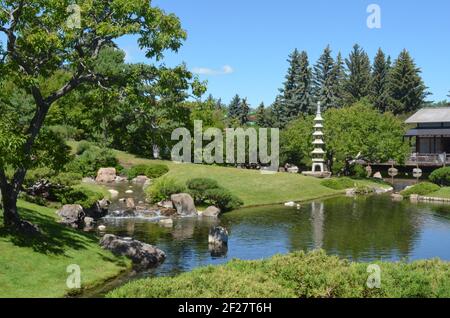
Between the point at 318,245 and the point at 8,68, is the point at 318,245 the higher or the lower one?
the lower one

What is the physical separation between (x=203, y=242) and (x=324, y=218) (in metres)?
13.5

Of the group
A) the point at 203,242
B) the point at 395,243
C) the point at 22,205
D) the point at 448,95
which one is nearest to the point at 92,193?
the point at 22,205

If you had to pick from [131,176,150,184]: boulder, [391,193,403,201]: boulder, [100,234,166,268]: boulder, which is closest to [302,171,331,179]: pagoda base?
[391,193,403,201]: boulder

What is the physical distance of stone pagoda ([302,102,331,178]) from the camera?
2628 inches

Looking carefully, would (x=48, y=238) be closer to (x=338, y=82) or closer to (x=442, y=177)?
(x=442, y=177)

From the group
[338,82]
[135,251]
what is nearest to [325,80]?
[338,82]

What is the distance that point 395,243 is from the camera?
30.2 m

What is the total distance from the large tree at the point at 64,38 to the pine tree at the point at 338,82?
84.6 meters

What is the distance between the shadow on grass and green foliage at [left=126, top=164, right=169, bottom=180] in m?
33.4

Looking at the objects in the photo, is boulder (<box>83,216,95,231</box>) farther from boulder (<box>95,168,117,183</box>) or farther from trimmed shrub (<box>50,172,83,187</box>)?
boulder (<box>95,168,117,183</box>)

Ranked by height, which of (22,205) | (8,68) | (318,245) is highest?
(8,68)
